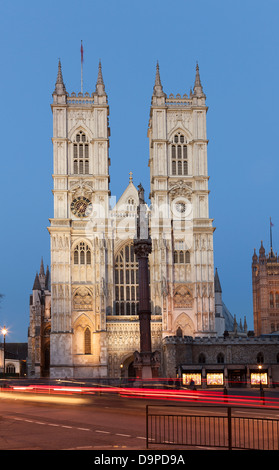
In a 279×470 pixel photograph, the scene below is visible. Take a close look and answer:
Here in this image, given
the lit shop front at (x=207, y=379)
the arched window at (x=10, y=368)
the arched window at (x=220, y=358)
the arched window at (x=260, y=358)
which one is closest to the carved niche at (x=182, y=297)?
the arched window at (x=220, y=358)

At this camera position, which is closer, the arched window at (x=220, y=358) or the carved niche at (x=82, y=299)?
the arched window at (x=220, y=358)

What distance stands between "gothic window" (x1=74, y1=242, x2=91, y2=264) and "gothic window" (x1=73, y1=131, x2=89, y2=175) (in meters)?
8.75

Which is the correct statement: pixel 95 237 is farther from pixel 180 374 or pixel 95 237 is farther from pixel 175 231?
pixel 180 374

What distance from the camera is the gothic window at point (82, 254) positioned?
7025 centimetres

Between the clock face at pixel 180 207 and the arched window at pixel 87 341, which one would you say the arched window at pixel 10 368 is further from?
the clock face at pixel 180 207

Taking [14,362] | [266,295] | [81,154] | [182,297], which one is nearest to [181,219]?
[182,297]

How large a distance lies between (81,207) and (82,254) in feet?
17.6

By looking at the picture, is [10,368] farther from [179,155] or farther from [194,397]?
[194,397]

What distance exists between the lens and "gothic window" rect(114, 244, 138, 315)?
70.2 m

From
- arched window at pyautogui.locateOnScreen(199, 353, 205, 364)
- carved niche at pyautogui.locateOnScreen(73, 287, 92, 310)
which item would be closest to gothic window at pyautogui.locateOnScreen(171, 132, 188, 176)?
carved niche at pyautogui.locateOnScreen(73, 287, 92, 310)

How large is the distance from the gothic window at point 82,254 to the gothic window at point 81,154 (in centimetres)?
875

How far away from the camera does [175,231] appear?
70875 millimetres

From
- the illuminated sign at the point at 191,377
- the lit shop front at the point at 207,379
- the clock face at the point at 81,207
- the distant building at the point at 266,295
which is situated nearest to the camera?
the illuminated sign at the point at 191,377

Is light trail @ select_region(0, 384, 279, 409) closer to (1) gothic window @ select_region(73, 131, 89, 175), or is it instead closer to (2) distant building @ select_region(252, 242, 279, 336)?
(1) gothic window @ select_region(73, 131, 89, 175)
